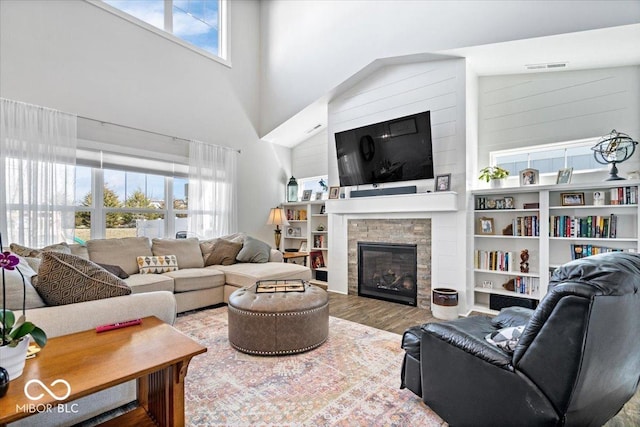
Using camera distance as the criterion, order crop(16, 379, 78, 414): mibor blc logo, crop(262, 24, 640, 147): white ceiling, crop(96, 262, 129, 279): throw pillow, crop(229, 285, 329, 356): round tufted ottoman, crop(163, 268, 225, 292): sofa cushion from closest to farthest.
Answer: crop(16, 379, 78, 414): mibor blc logo < crop(229, 285, 329, 356): round tufted ottoman < crop(262, 24, 640, 147): white ceiling < crop(96, 262, 129, 279): throw pillow < crop(163, 268, 225, 292): sofa cushion

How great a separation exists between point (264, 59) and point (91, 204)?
3.62 m

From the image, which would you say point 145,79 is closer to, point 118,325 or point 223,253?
point 223,253

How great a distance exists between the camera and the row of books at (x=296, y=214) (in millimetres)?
5676

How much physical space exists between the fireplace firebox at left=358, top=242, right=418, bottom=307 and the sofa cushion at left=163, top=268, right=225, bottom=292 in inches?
74.7

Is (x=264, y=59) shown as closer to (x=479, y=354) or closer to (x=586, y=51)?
(x=586, y=51)

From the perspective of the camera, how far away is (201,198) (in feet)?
15.5

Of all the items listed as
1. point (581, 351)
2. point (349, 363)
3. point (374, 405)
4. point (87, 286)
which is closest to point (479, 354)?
point (581, 351)

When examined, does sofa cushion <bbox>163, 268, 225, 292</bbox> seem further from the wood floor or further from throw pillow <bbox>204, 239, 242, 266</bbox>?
the wood floor

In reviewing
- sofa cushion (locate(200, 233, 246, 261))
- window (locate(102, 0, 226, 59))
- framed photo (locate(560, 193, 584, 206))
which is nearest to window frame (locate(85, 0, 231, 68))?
window (locate(102, 0, 226, 59))

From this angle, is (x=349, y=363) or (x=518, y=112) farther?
(x=518, y=112)

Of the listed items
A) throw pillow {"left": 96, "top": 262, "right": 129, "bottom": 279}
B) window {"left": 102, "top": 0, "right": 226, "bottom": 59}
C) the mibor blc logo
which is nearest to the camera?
the mibor blc logo

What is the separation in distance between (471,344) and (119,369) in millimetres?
1499

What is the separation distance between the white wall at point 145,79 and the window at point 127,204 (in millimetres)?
508

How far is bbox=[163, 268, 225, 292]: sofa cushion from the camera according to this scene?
351cm
